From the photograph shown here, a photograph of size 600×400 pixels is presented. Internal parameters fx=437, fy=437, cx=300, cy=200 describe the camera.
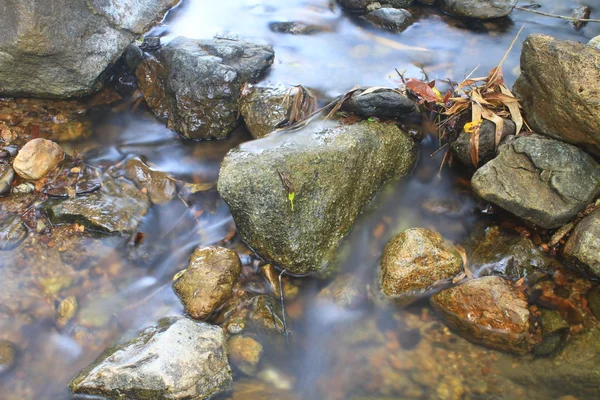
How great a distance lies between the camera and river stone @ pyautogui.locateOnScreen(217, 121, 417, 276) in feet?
13.5

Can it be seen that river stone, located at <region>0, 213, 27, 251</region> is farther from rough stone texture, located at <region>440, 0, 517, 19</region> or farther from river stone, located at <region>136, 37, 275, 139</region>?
→ rough stone texture, located at <region>440, 0, 517, 19</region>

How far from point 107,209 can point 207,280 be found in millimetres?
1502

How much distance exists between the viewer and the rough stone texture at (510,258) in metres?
4.36

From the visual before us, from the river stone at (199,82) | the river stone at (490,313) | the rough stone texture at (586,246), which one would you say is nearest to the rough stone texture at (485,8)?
the river stone at (199,82)

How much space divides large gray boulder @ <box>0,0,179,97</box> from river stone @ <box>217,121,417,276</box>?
2343mm

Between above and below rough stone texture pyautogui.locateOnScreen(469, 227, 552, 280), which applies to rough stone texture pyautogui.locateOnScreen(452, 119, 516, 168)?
above

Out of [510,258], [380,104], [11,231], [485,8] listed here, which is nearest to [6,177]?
[11,231]

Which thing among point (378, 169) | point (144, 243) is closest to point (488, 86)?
point (378, 169)

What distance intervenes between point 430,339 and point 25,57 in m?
5.22

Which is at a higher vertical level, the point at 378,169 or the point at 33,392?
the point at 378,169

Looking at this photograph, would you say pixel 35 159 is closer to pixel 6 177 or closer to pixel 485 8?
pixel 6 177

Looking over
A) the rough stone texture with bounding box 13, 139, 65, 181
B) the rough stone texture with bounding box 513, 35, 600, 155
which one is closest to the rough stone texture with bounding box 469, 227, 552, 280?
the rough stone texture with bounding box 513, 35, 600, 155

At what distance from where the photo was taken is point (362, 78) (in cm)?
600

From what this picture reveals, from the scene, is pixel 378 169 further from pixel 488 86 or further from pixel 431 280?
pixel 488 86
